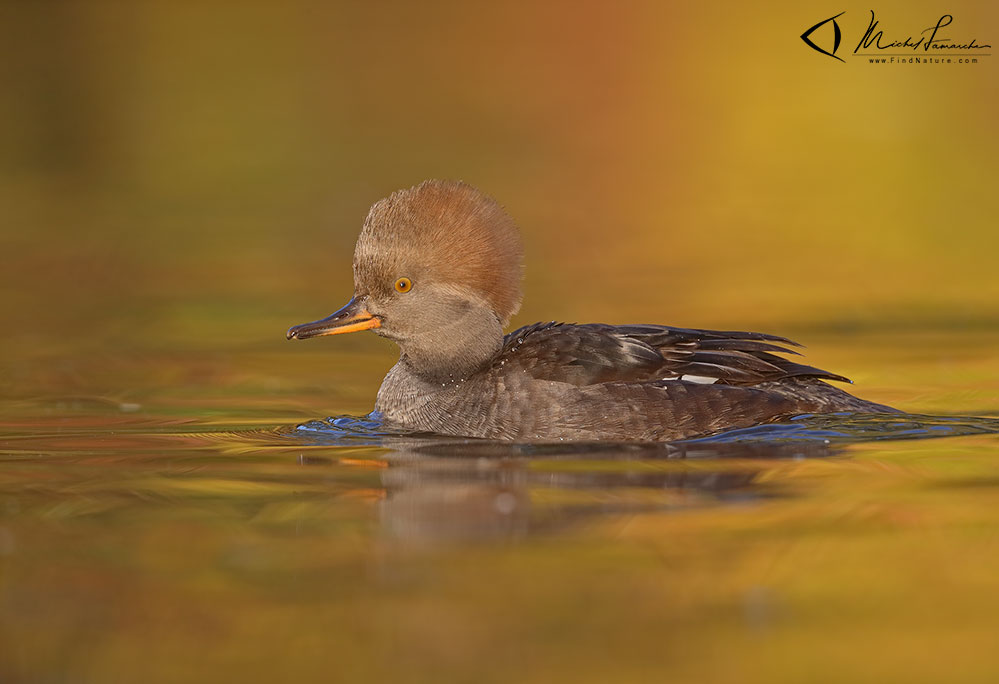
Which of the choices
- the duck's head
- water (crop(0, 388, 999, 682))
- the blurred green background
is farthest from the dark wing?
the blurred green background

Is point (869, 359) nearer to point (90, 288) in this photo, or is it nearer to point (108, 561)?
point (108, 561)

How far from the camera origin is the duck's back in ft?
27.4

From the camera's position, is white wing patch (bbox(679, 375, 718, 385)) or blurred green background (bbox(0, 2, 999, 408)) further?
blurred green background (bbox(0, 2, 999, 408))

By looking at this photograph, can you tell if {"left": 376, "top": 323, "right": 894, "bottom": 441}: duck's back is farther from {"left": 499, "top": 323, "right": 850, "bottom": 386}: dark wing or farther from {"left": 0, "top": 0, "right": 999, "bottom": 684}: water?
{"left": 0, "top": 0, "right": 999, "bottom": 684}: water

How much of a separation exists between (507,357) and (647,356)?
0.84m

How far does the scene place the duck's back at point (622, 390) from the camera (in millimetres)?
8359

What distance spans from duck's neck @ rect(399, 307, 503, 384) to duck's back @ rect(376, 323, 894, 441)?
0.25 ft
